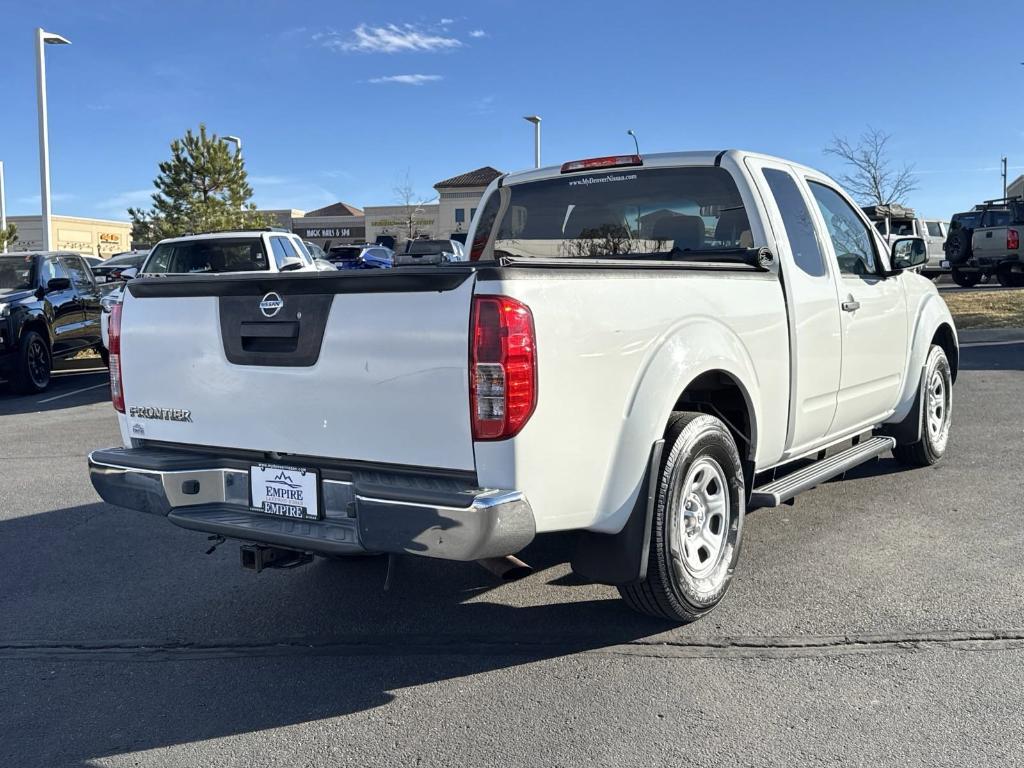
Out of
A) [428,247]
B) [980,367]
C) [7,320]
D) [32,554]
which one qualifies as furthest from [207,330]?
[428,247]

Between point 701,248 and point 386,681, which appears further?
point 701,248

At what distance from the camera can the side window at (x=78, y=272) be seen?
549 inches

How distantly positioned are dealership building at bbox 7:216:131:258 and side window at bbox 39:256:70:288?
56.3 metres

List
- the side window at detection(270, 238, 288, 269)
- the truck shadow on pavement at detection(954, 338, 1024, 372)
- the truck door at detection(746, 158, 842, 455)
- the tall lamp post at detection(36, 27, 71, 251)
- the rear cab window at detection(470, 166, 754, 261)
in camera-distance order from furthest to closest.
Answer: the tall lamp post at detection(36, 27, 71, 251) < the side window at detection(270, 238, 288, 269) < the truck shadow on pavement at detection(954, 338, 1024, 372) < the rear cab window at detection(470, 166, 754, 261) < the truck door at detection(746, 158, 842, 455)

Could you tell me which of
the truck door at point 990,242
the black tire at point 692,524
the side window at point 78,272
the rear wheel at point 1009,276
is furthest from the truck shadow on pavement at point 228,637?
the rear wheel at point 1009,276

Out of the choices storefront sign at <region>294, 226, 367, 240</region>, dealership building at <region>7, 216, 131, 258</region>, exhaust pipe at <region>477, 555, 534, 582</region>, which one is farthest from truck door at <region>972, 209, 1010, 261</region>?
dealership building at <region>7, 216, 131, 258</region>

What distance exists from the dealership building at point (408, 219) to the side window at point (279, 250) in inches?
1787

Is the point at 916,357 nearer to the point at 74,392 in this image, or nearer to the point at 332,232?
the point at 74,392

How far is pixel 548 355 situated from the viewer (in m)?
3.26

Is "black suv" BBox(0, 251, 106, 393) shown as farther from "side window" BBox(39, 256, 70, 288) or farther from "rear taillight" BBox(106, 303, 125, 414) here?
"rear taillight" BBox(106, 303, 125, 414)

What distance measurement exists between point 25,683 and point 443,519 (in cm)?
195

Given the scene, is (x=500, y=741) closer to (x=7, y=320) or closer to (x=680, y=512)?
(x=680, y=512)

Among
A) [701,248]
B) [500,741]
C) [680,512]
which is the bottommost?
[500,741]

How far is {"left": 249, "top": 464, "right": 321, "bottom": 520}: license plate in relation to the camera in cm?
360
